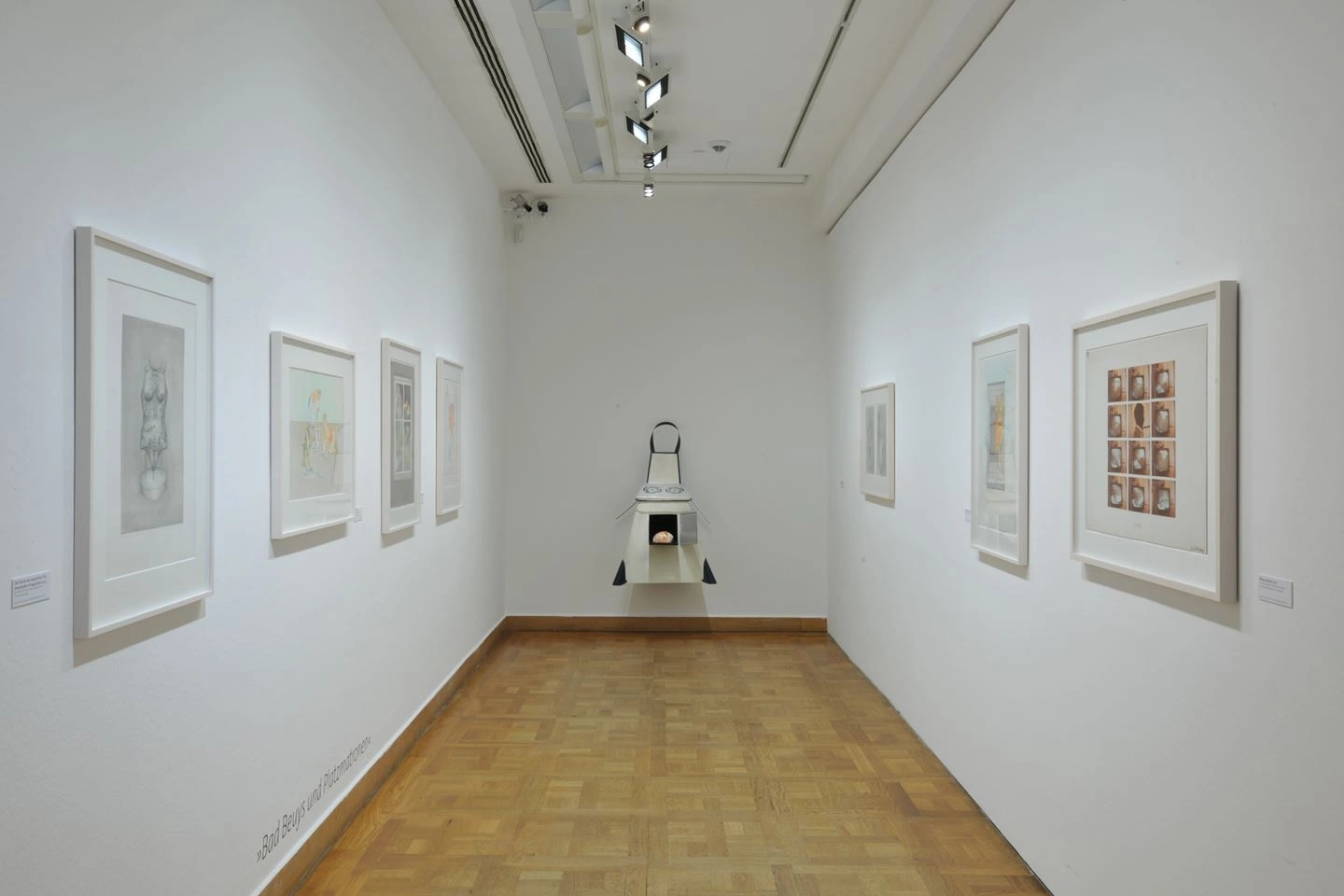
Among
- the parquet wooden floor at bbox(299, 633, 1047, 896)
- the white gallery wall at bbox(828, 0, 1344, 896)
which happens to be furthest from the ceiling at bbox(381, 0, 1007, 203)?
the parquet wooden floor at bbox(299, 633, 1047, 896)

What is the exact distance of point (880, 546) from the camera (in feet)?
15.9

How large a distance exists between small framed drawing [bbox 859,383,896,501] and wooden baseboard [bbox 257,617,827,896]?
1.67 m

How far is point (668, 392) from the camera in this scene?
21.4ft

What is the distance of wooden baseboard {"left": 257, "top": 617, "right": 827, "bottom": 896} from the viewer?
8.95 feet

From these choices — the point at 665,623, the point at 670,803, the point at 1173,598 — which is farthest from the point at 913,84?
the point at 665,623

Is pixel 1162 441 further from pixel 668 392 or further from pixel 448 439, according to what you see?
pixel 668 392

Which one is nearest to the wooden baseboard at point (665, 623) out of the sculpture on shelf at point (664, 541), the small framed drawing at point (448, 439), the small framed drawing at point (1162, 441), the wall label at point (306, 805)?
the sculpture on shelf at point (664, 541)

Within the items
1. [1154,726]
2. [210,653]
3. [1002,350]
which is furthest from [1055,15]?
[210,653]

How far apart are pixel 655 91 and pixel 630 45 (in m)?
0.43

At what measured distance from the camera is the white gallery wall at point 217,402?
1576mm

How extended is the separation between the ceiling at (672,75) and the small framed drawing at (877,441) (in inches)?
65.6

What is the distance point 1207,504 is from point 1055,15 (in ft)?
5.57

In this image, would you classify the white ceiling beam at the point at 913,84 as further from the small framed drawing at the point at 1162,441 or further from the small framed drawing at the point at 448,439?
the small framed drawing at the point at 448,439

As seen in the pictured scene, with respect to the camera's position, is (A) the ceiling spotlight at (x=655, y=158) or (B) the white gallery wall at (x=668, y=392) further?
(B) the white gallery wall at (x=668, y=392)
